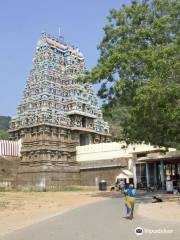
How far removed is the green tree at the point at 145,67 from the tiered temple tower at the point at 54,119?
2632cm

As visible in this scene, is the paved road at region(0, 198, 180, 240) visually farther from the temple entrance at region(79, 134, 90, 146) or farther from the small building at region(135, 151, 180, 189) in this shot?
the temple entrance at region(79, 134, 90, 146)

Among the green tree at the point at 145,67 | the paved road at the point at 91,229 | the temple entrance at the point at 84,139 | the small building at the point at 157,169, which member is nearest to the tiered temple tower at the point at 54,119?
the temple entrance at the point at 84,139

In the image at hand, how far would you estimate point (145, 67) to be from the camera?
25.0m

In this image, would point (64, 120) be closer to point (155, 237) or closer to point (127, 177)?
point (127, 177)

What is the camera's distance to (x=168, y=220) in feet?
53.8

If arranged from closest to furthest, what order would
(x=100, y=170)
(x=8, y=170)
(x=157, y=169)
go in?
(x=157, y=169) < (x=8, y=170) < (x=100, y=170)

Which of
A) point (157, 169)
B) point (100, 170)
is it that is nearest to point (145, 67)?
point (157, 169)

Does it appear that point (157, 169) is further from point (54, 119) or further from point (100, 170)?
point (54, 119)

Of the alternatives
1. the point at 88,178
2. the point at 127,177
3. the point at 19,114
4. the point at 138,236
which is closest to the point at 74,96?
the point at 19,114

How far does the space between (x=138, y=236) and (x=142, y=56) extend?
46.8ft

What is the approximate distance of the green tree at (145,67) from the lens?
23.4m

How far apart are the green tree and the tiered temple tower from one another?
2632cm

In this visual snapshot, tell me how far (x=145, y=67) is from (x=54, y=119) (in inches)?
1334

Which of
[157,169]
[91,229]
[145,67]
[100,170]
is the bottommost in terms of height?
[91,229]
